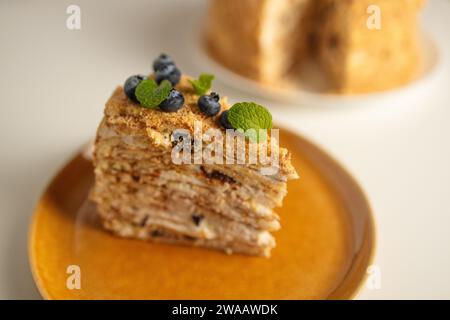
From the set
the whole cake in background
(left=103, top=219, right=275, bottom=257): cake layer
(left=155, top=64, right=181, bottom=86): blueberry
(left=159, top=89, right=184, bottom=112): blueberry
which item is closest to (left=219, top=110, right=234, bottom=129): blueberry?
(left=159, top=89, right=184, bottom=112): blueberry

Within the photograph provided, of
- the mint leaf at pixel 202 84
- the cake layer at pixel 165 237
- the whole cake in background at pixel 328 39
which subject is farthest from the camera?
the whole cake in background at pixel 328 39

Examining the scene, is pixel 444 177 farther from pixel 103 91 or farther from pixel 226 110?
pixel 103 91

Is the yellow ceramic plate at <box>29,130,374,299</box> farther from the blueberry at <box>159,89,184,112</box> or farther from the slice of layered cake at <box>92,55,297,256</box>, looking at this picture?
the blueberry at <box>159,89,184,112</box>

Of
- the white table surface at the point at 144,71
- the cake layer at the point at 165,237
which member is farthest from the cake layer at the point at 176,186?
the white table surface at the point at 144,71

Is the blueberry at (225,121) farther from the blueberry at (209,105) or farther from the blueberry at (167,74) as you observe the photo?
the blueberry at (167,74)

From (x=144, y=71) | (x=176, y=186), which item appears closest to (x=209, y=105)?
(x=176, y=186)
